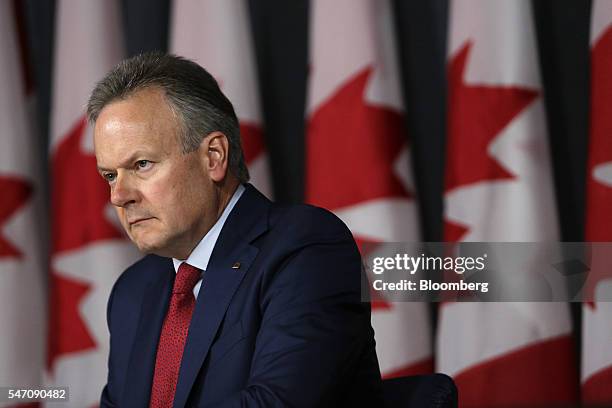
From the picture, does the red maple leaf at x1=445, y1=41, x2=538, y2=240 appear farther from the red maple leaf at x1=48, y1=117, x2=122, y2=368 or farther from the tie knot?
the tie knot

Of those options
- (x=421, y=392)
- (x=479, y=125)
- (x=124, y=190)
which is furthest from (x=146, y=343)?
(x=479, y=125)

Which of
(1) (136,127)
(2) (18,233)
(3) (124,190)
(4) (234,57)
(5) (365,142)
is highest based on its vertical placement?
(4) (234,57)

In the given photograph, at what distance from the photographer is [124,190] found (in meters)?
1.55

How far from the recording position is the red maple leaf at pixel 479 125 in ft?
10.3

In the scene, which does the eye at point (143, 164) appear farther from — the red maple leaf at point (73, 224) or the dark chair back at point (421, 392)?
the red maple leaf at point (73, 224)

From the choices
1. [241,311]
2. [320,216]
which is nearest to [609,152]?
[320,216]

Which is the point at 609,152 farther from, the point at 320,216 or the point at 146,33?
the point at 146,33

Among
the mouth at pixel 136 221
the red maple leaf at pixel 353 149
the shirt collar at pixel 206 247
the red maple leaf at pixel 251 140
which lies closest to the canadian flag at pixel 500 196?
the red maple leaf at pixel 353 149

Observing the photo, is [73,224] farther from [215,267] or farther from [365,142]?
[215,267]

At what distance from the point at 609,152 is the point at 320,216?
176 centimetres

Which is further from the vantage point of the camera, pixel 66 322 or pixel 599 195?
pixel 66 322

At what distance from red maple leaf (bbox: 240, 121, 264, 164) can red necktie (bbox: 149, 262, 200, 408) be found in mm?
1735

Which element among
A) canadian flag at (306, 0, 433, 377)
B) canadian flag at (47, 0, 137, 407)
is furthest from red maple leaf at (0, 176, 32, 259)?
canadian flag at (306, 0, 433, 377)

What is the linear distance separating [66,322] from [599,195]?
2081mm
